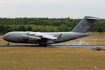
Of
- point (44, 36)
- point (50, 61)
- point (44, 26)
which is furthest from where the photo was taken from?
point (44, 26)

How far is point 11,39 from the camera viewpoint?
4050cm

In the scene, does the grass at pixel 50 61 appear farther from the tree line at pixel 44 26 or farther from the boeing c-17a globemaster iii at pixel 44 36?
the tree line at pixel 44 26

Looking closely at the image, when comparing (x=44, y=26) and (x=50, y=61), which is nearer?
(x=50, y=61)

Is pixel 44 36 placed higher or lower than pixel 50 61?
higher

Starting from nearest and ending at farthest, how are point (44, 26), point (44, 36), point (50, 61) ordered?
1. point (50, 61)
2. point (44, 36)
3. point (44, 26)

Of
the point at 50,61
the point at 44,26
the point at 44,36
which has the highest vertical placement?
the point at 44,26

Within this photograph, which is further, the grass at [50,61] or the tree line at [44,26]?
the tree line at [44,26]

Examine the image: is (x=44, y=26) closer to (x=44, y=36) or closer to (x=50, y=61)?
(x=44, y=36)

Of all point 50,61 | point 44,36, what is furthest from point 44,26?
point 50,61

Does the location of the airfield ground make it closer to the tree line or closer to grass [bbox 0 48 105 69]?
grass [bbox 0 48 105 69]

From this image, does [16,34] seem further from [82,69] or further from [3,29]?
[3,29]

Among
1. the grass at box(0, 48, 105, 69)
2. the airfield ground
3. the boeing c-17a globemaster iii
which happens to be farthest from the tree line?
the grass at box(0, 48, 105, 69)

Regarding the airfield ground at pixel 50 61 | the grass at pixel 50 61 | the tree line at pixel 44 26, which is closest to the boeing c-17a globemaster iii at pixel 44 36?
the airfield ground at pixel 50 61

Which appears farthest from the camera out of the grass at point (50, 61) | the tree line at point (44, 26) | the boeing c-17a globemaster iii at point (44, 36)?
the tree line at point (44, 26)
